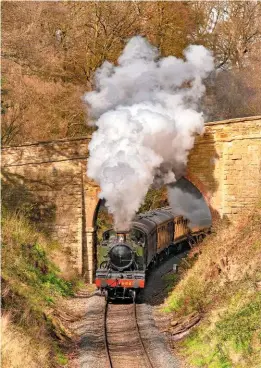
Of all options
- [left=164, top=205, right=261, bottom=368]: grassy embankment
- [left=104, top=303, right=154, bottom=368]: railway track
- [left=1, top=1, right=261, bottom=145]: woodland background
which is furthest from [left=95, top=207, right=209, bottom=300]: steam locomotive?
[left=1, top=1, right=261, bottom=145]: woodland background

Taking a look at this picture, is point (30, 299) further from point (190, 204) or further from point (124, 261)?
point (190, 204)

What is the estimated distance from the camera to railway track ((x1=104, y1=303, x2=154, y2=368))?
11.6 meters

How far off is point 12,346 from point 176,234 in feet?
52.4

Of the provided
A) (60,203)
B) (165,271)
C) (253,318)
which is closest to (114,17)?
(60,203)

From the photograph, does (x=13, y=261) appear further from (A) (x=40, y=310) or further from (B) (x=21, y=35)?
→ (B) (x=21, y=35)

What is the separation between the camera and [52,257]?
789 inches

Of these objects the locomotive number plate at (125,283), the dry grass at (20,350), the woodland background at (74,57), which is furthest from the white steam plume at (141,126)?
the dry grass at (20,350)

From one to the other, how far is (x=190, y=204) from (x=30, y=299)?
12275mm

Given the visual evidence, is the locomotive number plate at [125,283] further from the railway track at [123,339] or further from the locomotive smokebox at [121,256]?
the railway track at [123,339]

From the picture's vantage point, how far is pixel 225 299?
12812 millimetres

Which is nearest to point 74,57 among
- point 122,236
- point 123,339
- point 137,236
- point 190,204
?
point 190,204

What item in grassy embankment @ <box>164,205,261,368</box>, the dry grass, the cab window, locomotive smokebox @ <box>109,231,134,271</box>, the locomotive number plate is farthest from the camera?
the cab window

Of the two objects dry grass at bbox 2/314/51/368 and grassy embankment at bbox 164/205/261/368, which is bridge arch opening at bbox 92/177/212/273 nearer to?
grassy embankment at bbox 164/205/261/368

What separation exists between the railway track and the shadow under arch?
7400 millimetres
